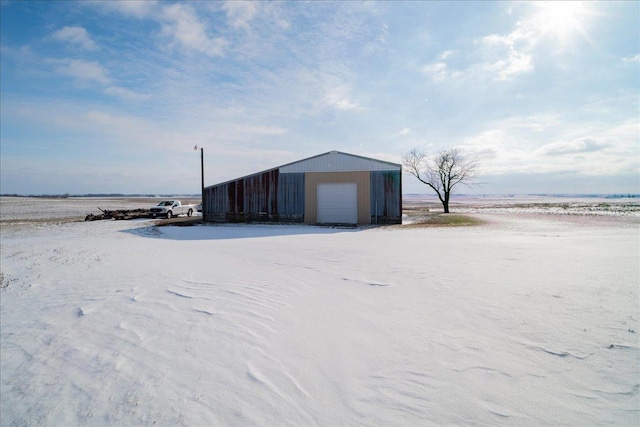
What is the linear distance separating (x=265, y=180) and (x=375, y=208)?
315 inches

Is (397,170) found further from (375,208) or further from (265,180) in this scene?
(265,180)

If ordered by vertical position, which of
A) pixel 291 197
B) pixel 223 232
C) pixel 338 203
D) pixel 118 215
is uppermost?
pixel 291 197

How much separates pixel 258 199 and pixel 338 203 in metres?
5.89

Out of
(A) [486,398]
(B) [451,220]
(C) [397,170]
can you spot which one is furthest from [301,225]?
(A) [486,398]

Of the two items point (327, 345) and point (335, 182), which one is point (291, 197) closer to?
point (335, 182)

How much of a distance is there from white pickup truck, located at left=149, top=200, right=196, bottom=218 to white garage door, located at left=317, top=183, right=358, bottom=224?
15.5m

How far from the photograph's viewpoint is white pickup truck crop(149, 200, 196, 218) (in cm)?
2839

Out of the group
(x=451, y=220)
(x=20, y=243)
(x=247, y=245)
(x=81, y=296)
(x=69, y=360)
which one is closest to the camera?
(x=69, y=360)

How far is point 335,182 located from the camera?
21203 millimetres

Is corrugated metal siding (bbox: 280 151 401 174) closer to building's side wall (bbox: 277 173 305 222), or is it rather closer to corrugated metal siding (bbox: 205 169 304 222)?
building's side wall (bbox: 277 173 305 222)

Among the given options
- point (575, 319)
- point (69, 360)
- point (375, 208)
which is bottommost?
point (69, 360)

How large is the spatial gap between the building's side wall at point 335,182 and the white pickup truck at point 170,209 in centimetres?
1460

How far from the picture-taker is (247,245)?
485 inches

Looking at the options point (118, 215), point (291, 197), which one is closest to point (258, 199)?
point (291, 197)
